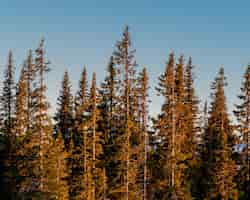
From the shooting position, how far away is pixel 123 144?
45219 millimetres

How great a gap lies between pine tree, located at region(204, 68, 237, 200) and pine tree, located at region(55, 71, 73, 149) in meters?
16.8

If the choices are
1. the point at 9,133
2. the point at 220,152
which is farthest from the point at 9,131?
the point at 220,152

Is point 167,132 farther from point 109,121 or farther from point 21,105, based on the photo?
point 21,105

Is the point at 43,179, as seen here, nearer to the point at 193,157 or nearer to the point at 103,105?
the point at 103,105

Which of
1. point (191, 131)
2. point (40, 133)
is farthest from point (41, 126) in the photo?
point (191, 131)

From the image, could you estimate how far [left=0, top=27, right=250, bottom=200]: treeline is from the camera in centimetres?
4362

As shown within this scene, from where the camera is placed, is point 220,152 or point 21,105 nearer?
point 220,152

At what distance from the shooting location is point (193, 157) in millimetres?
55062

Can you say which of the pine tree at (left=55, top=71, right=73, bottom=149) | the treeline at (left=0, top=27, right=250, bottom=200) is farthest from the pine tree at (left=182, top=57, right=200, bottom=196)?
the pine tree at (left=55, top=71, right=73, bottom=149)

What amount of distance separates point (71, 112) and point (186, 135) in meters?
14.7

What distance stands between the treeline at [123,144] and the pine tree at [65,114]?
126 mm

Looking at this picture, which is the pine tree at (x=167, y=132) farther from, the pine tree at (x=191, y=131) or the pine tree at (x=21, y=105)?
the pine tree at (x=21, y=105)

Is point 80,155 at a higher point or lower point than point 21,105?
lower

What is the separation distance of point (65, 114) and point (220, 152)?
20.1 m
